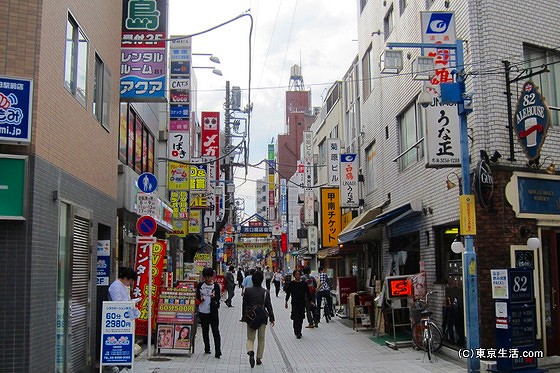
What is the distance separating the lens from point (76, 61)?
1047 centimetres

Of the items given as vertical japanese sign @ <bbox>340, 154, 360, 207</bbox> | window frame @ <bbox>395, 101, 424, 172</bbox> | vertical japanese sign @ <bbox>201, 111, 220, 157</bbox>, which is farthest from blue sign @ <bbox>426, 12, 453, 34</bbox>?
vertical japanese sign @ <bbox>201, 111, 220, 157</bbox>

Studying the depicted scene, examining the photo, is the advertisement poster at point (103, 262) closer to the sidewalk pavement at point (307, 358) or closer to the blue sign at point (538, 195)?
the sidewalk pavement at point (307, 358)

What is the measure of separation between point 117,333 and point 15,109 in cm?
398

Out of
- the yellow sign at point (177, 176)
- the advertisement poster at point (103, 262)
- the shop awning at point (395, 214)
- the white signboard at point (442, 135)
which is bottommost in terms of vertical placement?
the advertisement poster at point (103, 262)

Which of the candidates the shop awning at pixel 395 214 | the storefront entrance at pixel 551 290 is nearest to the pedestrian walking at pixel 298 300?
the shop awning at pixel 395 214

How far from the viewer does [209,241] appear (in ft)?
151

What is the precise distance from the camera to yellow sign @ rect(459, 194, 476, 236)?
10.8m

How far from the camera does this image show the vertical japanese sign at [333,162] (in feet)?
87.2

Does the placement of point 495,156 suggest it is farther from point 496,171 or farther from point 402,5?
point 402,5

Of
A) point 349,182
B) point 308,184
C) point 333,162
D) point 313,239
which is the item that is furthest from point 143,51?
point 308,184

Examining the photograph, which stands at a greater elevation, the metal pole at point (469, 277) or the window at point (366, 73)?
the window at point (366, 73)

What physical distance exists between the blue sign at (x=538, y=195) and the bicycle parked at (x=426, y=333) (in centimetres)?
312

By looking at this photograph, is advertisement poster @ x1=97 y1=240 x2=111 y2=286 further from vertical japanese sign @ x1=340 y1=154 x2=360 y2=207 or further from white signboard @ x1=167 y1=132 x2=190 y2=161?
vertical japanese sign @ x1=340 y1=154 x2=360 y2=207

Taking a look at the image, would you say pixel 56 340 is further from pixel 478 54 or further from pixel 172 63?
pixel 172 63
